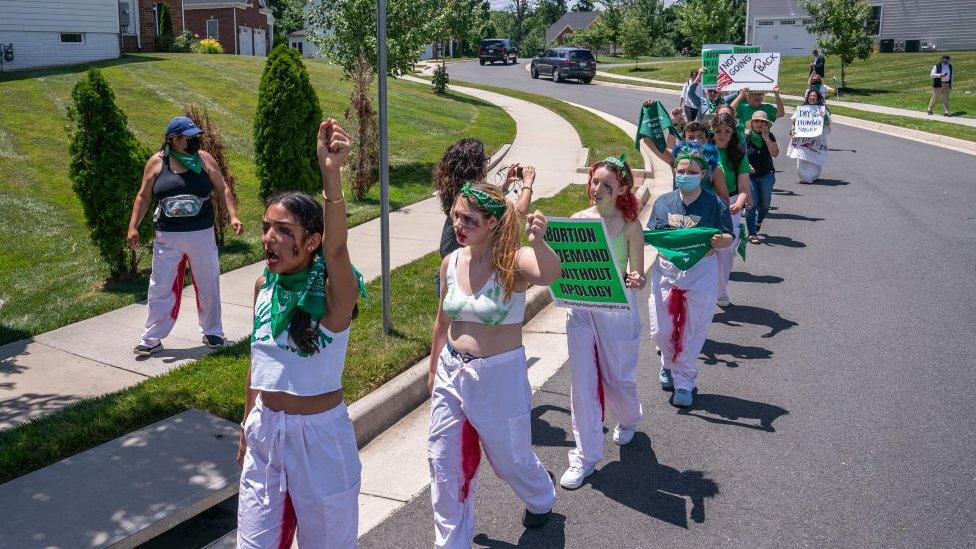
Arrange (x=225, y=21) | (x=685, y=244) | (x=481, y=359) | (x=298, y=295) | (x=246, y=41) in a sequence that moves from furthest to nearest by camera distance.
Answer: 1. (x=246, y=41)
2. (x=225, y=21)
3. (x=685, y=244)
4. (x=481, y=359)
5. (x=298, y=295)

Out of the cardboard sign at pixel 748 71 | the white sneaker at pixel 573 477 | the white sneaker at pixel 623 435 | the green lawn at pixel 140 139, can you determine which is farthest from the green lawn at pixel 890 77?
the white sneaker at pixel 573 477

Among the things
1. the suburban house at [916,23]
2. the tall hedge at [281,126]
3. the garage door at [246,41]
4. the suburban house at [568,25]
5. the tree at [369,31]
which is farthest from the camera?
the suburban house at [568,25]

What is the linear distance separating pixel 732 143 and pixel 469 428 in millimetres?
5197

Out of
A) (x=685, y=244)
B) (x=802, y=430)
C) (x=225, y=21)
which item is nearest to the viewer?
(x=802, y=430)

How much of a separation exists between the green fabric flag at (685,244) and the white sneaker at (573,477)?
1.77 meters

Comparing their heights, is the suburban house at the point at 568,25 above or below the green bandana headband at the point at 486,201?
above

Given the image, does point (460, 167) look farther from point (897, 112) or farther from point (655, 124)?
point (897, 112)

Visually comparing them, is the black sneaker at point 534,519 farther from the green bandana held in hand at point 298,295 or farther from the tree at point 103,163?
the tree at point 103,163

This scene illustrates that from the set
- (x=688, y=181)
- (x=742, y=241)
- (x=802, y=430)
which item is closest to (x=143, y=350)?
(x=688, y=181)

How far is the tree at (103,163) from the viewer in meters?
8.87

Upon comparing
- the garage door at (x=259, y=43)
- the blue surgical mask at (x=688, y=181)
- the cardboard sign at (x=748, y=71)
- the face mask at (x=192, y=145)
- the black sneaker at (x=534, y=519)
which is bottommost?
the black sneaker at (x=534, y=519)

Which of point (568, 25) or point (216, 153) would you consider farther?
point (568, 25)

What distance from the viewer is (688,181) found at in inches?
251

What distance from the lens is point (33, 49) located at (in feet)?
95.6
